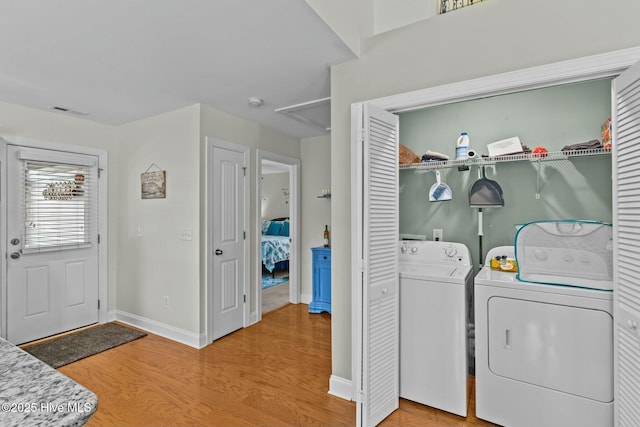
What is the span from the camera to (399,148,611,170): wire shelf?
7.22ft

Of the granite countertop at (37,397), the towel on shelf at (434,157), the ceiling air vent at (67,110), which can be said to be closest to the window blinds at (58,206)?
the ceiling air vent at (67,110)

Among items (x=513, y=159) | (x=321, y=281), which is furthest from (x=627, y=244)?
(x=321, y=281)

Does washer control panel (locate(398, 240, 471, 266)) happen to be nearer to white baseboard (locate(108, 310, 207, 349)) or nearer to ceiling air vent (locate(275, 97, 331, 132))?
ceiling air vent (locate(275, 97, 331, 132))

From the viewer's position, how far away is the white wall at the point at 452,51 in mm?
1646

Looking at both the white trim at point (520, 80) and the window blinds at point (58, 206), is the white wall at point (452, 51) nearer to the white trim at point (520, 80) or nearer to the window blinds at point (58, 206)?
the white trim at point (520, 80)

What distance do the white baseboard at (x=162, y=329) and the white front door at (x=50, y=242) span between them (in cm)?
27

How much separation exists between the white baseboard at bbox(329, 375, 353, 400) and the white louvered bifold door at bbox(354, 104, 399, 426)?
0.99 ft

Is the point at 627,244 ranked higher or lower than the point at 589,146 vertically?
lower

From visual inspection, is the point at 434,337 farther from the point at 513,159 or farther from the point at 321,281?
the point at 321,281

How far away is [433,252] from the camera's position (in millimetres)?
2750

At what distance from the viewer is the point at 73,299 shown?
362 cm

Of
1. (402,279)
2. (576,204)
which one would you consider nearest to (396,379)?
(402,279)

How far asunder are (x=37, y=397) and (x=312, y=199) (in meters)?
4.08

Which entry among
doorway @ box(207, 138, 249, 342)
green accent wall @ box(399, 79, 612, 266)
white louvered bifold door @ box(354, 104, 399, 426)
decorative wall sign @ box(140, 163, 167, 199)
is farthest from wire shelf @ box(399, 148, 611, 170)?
decorative wall sign @ box(140, 163, 167, 199)
